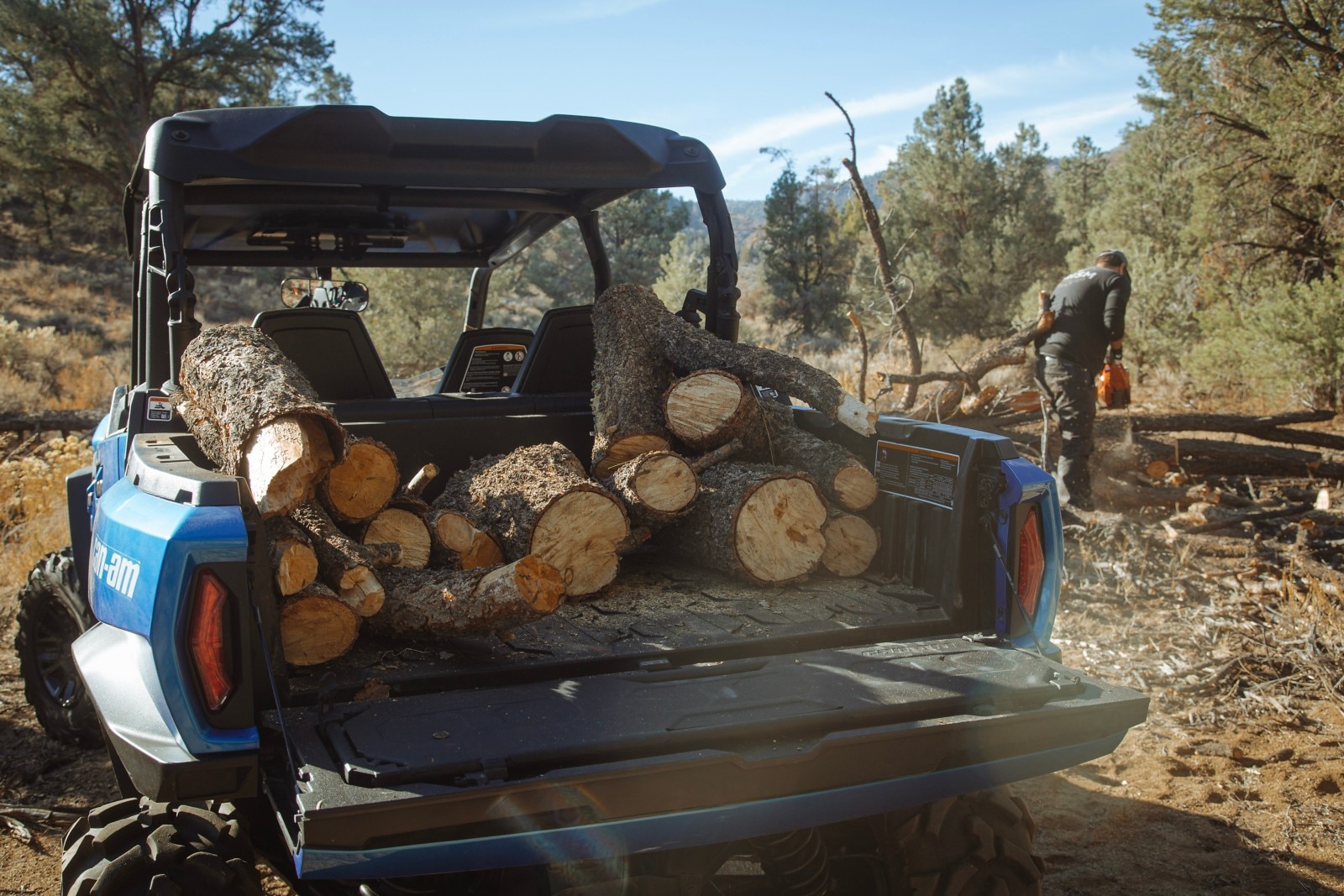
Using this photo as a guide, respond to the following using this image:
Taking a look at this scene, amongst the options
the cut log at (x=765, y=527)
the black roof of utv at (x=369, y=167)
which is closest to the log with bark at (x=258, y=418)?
the black roof of utv at (x=369, y=167)

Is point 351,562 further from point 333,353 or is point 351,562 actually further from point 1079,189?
point 1079,189

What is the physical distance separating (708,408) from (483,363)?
1754 millimetres

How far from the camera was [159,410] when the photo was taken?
3174mm

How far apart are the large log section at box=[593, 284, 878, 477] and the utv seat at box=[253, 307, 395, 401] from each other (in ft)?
3.13

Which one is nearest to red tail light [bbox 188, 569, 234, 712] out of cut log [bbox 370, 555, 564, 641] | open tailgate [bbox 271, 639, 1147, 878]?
open tailgate [bbox 271, 639, 1147, 878]

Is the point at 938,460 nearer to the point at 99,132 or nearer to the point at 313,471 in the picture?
the point at 313,471

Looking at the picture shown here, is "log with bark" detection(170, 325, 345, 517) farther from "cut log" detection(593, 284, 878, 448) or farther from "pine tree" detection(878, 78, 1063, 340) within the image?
"pine tree" detection(878, 78, 1063, 340)

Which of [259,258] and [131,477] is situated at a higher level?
[259,258]

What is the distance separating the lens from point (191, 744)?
208 cm

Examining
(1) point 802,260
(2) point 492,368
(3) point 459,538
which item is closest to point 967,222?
(1) point 802,260

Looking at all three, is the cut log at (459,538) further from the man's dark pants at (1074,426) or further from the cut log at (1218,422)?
the cut log at (1218,422)

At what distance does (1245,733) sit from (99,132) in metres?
26.1

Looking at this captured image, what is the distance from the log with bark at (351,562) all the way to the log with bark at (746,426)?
1.34 m

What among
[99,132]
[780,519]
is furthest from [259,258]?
[99,132]
